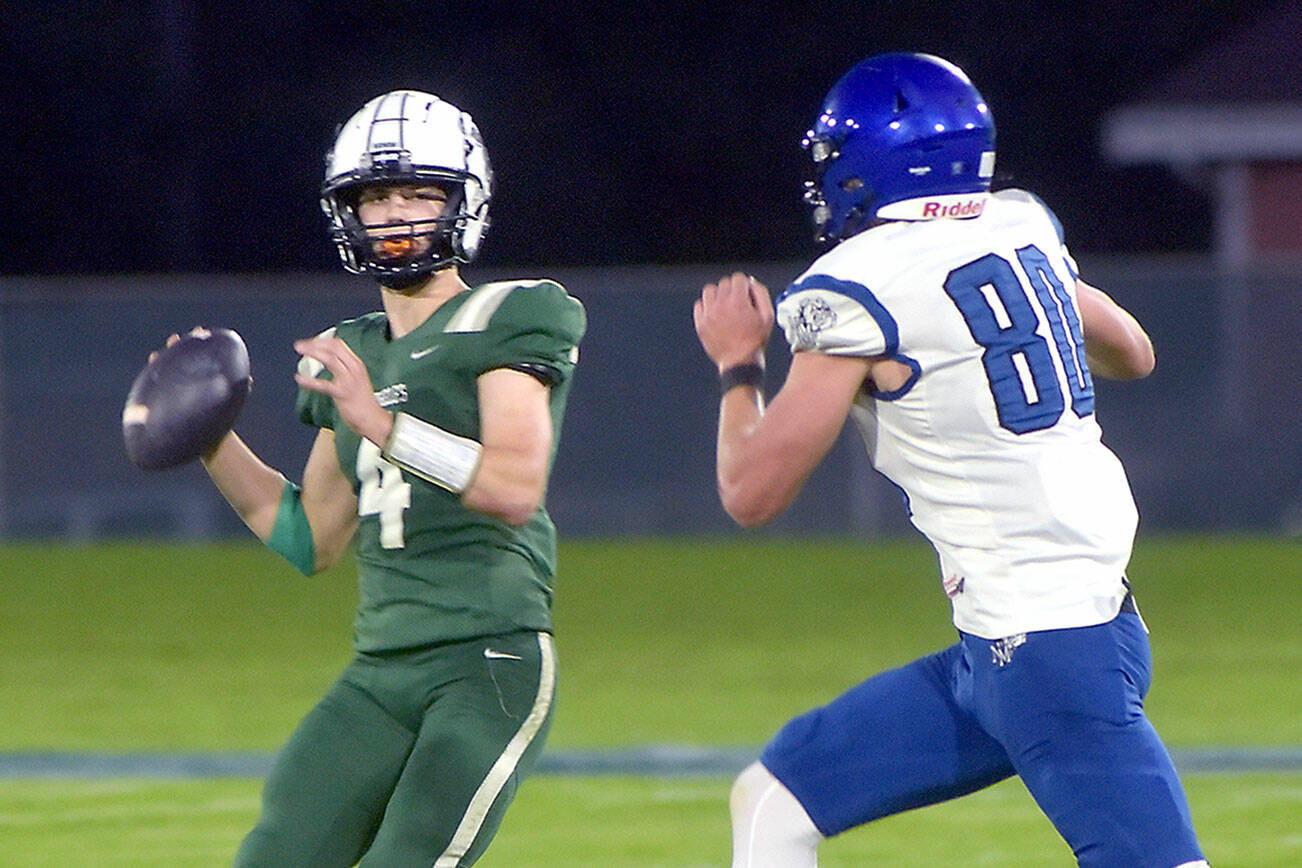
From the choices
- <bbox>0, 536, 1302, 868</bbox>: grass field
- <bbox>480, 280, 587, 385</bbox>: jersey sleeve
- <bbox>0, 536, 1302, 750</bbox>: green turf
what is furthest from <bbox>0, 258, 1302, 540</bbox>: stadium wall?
<bbox>480, 280, 587, 385</bbox>: jersey sleeve

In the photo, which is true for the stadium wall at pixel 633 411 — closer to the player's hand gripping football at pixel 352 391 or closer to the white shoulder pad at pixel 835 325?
the player's hand gripping football at pixel 352 391

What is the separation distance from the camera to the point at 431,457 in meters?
3.50

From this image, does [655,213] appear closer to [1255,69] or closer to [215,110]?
[215,110]

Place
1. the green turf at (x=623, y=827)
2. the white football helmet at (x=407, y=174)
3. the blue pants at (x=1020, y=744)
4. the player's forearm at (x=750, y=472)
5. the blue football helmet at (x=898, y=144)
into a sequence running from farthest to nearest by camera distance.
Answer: the green turf at (x=623, y=827) → the white football helmet at (x=407, y=174) → the blue football helmet at (x=898, y=144) → the player's forearm at (x=750, y=472) → the blue pants at (x=1020, y=744)

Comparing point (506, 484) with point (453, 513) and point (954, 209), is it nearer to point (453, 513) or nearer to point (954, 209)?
point (453, 513)

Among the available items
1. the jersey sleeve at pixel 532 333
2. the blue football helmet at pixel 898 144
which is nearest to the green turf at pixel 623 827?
the jersey sleeve at pixel 532 333

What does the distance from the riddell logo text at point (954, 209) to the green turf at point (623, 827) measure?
7.92ft

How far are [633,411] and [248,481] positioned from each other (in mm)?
11155

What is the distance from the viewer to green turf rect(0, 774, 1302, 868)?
18.0 feet

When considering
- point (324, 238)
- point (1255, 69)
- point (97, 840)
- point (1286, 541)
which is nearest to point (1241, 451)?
point (1286, 541)

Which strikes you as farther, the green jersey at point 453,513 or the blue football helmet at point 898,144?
the green jersey at point 453,513

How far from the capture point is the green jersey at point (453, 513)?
360 centimetres

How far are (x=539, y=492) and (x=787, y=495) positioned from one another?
0.45m

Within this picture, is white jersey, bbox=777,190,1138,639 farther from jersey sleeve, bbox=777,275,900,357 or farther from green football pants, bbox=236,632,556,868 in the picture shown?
green football pants, bbox=236,632,556,868
